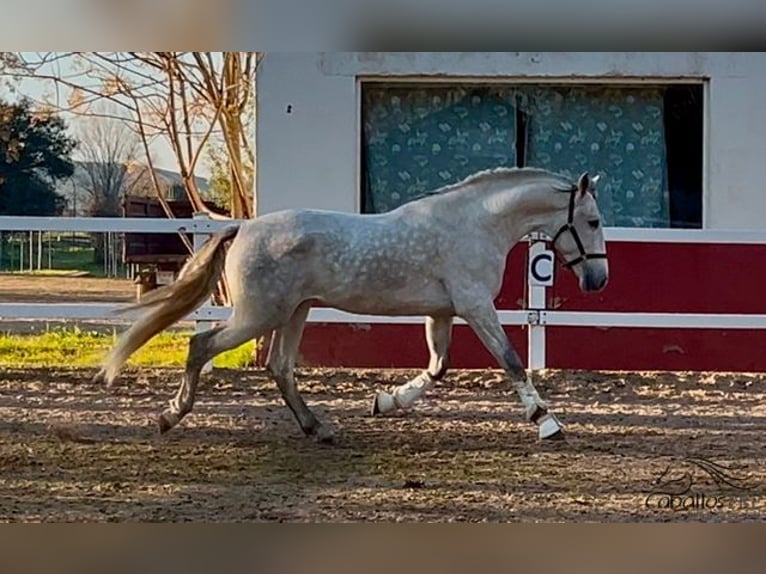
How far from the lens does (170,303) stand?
4.57m

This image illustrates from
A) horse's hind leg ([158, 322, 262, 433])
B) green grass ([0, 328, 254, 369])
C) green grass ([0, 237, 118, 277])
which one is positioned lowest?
green grass ([0, 328, 254, 369])

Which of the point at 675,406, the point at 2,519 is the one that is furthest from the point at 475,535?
the point at 675,406

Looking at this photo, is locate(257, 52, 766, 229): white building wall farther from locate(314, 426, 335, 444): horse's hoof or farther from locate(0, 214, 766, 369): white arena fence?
locate(314, 426, 335, 444): horse's hoof

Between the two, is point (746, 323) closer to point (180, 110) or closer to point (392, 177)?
point (392, 177)

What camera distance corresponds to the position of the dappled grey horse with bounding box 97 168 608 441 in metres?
4.44

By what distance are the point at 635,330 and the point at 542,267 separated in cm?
72

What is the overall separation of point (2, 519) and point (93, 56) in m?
3.33

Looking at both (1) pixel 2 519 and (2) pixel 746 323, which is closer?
(1) pixel 2 519

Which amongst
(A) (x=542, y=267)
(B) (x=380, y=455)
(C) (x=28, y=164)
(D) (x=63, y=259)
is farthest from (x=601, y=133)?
(C) (x=28, y=164)

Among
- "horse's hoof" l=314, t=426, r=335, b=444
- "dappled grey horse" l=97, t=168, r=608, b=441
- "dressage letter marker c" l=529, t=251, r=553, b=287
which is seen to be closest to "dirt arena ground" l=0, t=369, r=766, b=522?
"horse's hoof" l=314, t=426, r=335, b=444

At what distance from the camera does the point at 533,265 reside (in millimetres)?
A: 6406
